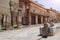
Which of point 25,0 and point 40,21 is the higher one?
point 25,0

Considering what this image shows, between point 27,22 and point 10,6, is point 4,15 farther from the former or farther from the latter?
point 27,22

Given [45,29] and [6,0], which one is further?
[6,0]

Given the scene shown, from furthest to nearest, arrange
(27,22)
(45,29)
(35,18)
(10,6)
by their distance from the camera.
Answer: (35,18)
(27,22)
(10,6)
(45,29)

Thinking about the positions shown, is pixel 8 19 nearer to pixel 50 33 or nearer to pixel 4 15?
pixel 4 15

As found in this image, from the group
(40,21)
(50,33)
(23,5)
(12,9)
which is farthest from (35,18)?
(50,33)

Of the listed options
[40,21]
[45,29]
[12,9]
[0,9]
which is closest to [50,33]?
[45,29]

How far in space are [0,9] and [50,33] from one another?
1560cm

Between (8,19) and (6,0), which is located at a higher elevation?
(6,0)

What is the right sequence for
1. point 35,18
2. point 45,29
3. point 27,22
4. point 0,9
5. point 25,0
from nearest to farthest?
1. point 45,29
2. point 0,9
3. point 25,0
4. point 27,22
5. point 35,18

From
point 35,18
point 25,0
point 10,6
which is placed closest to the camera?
point 10,6

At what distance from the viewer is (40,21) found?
287 feet

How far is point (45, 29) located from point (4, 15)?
1683 cm

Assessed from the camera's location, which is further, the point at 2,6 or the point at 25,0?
the point at 25,0

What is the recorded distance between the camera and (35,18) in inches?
2992
